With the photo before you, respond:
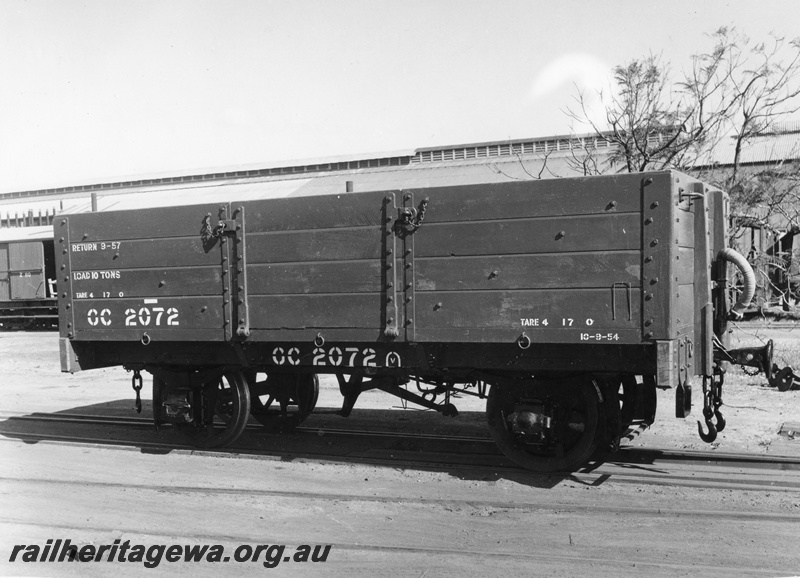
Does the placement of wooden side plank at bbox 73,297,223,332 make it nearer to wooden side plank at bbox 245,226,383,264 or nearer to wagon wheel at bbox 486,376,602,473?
wooden side plank at bbox 245,226,383,264

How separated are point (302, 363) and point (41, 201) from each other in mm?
38097

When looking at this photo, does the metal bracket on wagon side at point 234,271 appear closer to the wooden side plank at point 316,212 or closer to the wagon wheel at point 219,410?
the wooden side plank at point 316,212

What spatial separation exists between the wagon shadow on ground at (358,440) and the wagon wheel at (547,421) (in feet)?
0.56

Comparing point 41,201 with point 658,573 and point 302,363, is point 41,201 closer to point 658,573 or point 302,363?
point 302,363

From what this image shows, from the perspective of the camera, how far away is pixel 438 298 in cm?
629

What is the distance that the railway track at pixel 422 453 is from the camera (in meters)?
6.49

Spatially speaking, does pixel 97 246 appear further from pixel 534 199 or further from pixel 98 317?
pixel 534 199

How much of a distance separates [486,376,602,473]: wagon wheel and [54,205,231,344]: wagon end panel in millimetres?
2807

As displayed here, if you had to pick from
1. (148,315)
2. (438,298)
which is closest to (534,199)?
(438,298)

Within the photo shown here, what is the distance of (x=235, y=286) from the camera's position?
699cm

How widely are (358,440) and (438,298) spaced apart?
2.52 m

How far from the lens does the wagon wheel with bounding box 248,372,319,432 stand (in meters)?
8.04

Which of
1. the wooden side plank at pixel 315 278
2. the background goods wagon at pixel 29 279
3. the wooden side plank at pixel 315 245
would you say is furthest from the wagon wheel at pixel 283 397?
the background goods wagon at pixel 29 279

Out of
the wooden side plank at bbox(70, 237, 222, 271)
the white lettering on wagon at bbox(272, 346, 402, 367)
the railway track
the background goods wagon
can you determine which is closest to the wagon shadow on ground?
the railway track
